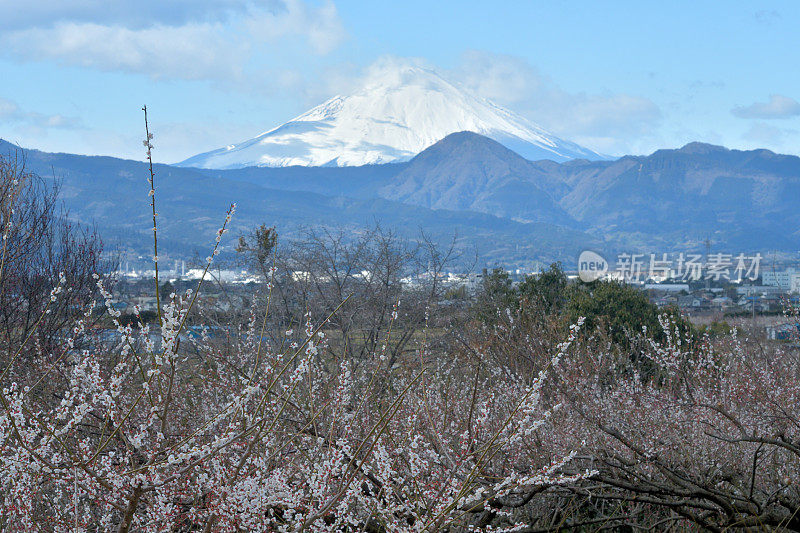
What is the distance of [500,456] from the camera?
4047 mm

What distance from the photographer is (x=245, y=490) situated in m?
2.09

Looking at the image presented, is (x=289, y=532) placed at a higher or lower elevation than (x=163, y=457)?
lower

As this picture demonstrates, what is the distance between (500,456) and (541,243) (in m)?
163

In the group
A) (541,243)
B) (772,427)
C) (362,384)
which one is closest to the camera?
(772,427)

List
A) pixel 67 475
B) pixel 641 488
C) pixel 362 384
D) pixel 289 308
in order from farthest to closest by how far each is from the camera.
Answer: pixel 289 308 < pixel 362 384 < pixel 641 488 < pixel 67 475

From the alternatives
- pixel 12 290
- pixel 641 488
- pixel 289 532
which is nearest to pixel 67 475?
pixel 289 532

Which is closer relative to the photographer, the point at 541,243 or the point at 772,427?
the point at 772,427

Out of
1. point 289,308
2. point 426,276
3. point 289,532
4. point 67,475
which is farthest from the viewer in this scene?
point 426,276

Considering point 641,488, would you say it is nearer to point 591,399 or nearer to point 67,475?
point 67,475

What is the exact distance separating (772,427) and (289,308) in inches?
443

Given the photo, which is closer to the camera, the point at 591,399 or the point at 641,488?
the point at 641,488

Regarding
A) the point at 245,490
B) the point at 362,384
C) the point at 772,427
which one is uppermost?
the point at 245,490

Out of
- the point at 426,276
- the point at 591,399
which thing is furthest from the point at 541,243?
the point at 591,399

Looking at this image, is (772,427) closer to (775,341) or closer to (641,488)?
(641,488)
